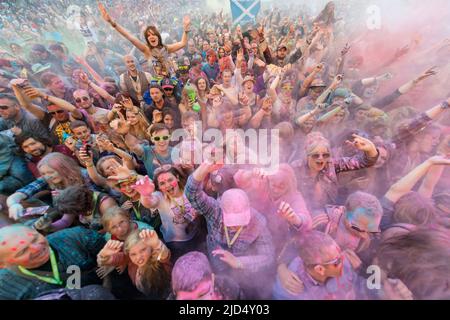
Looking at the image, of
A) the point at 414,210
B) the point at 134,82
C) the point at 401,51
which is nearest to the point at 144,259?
the point at 414,210

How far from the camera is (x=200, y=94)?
355 cm

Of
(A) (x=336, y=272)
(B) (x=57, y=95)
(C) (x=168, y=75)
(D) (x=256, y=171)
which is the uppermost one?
(C) (x=168, y=75)

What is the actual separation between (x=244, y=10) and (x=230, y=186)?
4.26 m

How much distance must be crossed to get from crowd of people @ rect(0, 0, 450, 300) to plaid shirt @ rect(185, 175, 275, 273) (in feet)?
0.04

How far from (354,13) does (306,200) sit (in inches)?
179

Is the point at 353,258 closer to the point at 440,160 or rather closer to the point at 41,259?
the point at 440,160

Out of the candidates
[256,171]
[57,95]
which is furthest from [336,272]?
[57,95]

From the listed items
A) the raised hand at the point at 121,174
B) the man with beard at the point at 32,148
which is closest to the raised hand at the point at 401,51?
the raised hand at the point at 121,174

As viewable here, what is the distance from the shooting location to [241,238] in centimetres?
196

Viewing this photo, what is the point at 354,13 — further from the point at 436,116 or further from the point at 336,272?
the point at 336,272

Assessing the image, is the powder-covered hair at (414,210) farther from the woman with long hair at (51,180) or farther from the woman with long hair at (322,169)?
the woman with long hair at (51,180)

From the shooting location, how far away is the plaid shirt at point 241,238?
6.24 feet

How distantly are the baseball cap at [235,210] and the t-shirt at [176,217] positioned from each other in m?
0.37

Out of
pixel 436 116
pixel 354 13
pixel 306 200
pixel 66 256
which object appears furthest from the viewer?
pixel 354 13
